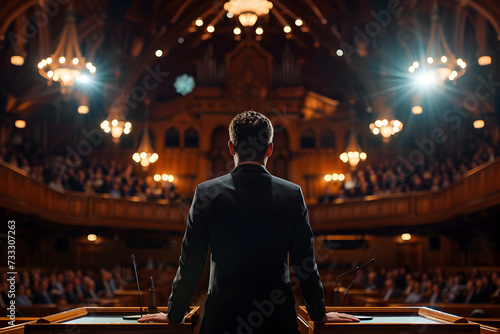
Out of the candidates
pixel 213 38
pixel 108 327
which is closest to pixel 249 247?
pixel 108 327

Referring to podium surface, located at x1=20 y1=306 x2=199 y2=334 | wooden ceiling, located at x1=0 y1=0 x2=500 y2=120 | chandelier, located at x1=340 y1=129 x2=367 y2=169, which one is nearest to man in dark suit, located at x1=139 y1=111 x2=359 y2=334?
podium surface, located at x1=20 y1=306 x2=199 y2=334

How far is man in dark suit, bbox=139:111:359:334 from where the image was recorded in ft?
7.32

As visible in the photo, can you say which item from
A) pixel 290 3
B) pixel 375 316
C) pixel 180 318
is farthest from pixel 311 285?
pixel 290 3

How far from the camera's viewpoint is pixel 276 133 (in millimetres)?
23844

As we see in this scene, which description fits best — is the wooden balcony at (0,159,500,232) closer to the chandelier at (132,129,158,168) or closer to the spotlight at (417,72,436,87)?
the chandelier at (132,129,158,168)

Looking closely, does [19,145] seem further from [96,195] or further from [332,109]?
[332,109]

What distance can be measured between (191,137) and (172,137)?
2.69 feet

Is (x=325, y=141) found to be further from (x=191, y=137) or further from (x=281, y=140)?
(x=191, y=137)

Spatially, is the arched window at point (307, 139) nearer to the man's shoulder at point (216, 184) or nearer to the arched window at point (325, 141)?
the arched window at point (325, 141)

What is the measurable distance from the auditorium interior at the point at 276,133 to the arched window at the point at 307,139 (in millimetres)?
44

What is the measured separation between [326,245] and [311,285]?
63.4 ft

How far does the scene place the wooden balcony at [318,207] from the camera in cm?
1298

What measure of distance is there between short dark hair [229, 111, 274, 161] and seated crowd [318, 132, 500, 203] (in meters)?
13.3

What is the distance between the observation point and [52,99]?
1941 centimetres
